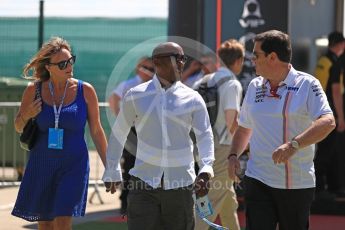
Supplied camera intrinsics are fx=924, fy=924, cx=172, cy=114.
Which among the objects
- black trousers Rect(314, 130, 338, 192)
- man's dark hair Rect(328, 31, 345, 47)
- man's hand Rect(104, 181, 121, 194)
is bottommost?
black trousers Rect(314, 130, 338, 192)

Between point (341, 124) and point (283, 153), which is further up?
point (283, 153)

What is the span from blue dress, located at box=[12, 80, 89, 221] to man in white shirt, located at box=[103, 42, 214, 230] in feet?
2.29

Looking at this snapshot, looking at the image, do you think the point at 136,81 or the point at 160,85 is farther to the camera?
the point at 136,81

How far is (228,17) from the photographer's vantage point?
33.5 feet

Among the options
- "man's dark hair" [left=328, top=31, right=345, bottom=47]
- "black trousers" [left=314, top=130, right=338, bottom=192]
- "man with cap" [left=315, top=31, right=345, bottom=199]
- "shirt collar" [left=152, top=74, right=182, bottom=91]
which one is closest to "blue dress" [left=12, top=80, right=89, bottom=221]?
"shirt collar" [left=152, top=74, right=182, bottom=91]

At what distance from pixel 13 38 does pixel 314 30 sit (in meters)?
6.43

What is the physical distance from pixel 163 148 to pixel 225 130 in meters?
1.95

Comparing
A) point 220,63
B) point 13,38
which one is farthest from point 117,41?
point 220,63

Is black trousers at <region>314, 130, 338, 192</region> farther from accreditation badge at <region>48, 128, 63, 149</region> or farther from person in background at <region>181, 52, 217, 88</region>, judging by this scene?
accreditation badge at <region>48, 128, 63, 149</region>

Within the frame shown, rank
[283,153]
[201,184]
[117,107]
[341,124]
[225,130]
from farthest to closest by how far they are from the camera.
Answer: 1. [117,107]
2. [341,124]
3. [225,130]
4. [201,184]
5. [283,153]

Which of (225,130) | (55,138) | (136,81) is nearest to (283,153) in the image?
(55,138)

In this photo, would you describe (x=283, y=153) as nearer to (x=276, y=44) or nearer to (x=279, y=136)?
(x=279, y=136)

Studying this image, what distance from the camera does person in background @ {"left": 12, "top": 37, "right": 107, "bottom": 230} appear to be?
651 centimetres

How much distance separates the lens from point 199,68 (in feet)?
32.0
